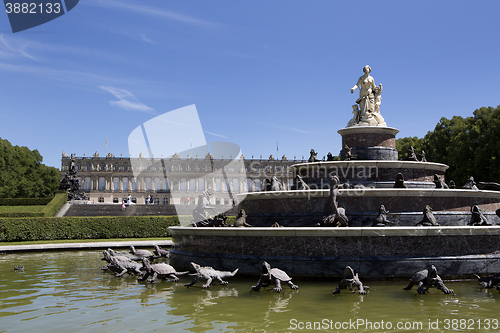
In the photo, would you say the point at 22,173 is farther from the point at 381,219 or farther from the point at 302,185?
the point at 381,219

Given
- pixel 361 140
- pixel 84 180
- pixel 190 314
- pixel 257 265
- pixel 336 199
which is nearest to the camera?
pixel 190 314

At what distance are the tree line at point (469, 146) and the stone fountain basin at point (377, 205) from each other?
72.4 ft

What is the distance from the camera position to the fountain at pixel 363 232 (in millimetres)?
8273

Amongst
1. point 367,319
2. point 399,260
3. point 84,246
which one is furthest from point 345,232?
point 84,246

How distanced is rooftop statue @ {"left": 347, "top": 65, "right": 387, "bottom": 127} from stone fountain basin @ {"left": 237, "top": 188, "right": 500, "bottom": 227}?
17.4ft

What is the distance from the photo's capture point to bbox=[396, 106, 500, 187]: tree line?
2998cm

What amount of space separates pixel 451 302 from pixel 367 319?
1.76 meters

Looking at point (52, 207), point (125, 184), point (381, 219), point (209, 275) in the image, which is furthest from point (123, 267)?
point (125, 184)

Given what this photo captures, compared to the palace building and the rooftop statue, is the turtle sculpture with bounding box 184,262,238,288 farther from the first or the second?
the palace building

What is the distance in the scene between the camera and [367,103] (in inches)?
609

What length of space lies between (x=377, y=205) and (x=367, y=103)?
640 centimetres

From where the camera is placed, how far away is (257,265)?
877 cm

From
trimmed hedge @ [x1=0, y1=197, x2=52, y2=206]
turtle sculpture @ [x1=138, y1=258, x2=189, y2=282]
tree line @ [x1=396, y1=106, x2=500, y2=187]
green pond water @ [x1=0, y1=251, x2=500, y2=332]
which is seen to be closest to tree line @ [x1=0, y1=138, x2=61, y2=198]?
trimmed hedge @ [x1=0, y1=197, x2=52, y2=206]

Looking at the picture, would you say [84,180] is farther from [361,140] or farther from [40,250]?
[361,140]
